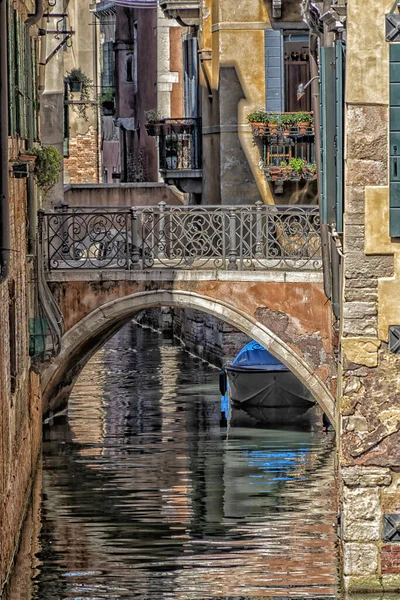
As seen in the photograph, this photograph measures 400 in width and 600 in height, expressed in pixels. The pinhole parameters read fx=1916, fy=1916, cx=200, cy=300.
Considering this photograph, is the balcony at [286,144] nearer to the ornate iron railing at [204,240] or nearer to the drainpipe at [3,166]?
the ornate iron railing at [204,240]

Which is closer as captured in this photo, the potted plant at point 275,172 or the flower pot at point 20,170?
the flower pot at point 20,170

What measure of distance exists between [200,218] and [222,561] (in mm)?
7779

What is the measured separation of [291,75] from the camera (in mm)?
26578

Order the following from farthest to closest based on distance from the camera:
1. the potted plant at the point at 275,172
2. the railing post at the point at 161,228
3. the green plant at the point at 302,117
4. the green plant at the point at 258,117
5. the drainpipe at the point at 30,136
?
the green plant at the point at 258,117 < the potted plant at the point at 275,172 < the green plant at the point at 302,117 < the railing post at the point at 161,228 < the drainpipe at the point at 30,136

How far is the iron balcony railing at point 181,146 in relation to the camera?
28.4 m

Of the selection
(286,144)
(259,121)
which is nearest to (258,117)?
(259,121)

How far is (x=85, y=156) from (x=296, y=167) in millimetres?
30382

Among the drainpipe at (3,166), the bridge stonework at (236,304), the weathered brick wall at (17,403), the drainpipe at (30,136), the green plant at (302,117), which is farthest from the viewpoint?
the green plant at (302,117)

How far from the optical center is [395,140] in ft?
47.1

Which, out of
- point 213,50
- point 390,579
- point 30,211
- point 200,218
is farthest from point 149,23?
point 390,579

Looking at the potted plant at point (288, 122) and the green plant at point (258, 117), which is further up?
the green plant at point (258, 117)

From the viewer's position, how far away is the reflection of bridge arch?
74.5ft

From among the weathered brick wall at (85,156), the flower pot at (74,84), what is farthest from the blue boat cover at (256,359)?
the weathered brick wall at (85,156)

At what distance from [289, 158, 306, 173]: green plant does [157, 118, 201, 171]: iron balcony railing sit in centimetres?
304
